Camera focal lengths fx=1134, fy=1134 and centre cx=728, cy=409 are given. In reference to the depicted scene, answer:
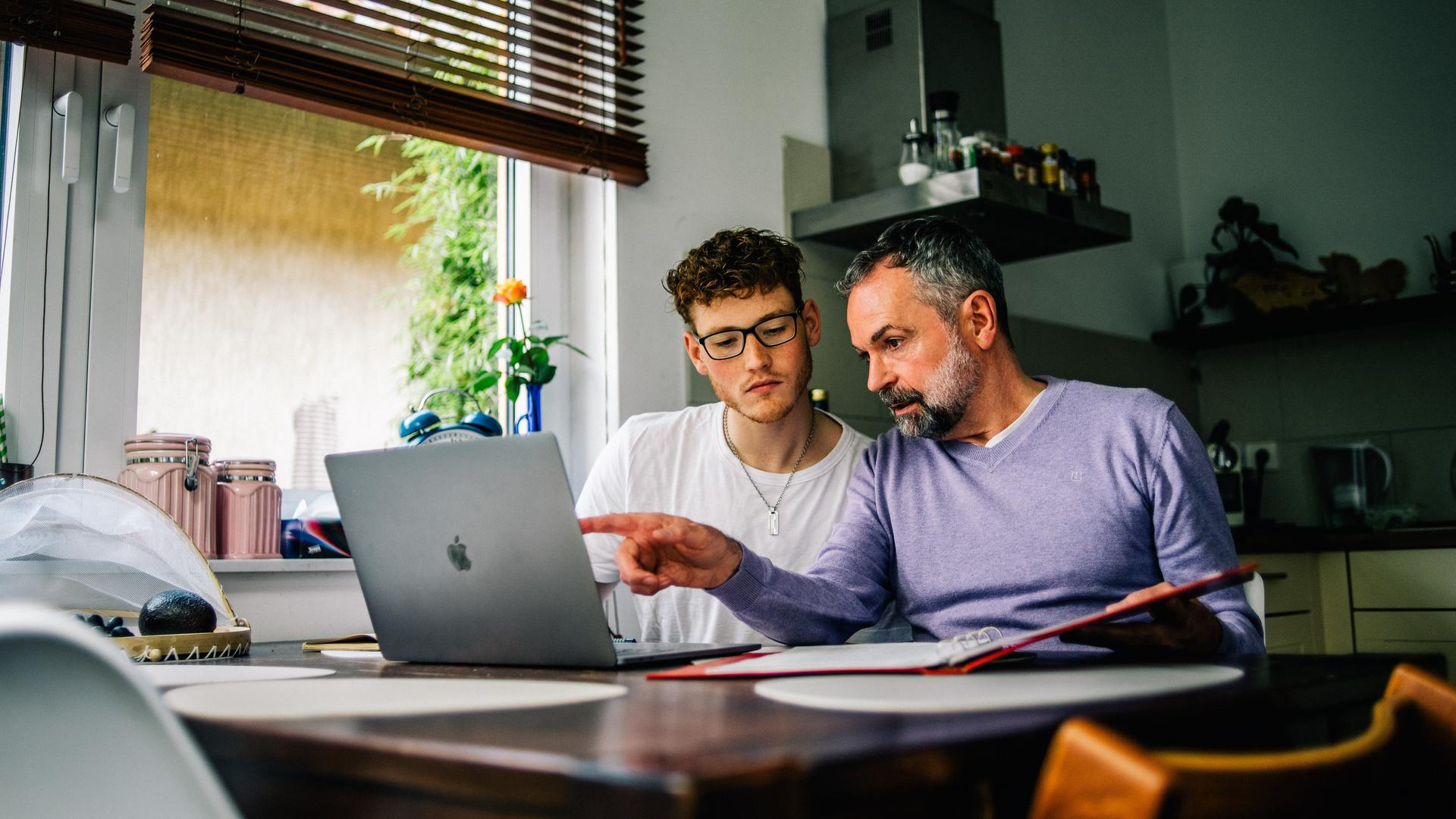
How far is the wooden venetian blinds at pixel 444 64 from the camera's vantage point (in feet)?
6.19

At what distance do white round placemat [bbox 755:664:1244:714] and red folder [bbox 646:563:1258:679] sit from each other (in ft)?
0.07

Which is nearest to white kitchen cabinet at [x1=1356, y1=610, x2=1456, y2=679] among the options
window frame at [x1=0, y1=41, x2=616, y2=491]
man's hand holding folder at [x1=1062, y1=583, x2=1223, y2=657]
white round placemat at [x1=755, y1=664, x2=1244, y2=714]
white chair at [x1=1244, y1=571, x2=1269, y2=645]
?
white chair at [x1=1244, y1=571, x2=1269, y2=645]

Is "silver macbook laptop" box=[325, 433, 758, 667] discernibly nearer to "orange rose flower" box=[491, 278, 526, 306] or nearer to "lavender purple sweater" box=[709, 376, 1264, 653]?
"lavender purple sweater" box=[709, 376, 1264, 653]

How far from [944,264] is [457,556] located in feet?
2.91

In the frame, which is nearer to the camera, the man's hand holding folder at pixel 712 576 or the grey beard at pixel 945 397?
the man's hand holding folder at pixel 712 576

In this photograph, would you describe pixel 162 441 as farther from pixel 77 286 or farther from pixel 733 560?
pixel 733 560

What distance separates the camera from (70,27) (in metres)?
1.72

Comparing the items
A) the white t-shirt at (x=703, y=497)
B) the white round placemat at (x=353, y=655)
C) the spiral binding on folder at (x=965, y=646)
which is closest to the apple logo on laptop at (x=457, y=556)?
the white round placemat at (x=353, y=655)

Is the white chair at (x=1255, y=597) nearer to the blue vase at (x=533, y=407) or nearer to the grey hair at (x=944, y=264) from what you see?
the grey hair at (x=944, y=264)

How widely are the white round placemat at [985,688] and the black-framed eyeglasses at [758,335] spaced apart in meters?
1.02

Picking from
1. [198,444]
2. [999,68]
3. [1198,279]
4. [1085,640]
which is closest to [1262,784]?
[1085,640]

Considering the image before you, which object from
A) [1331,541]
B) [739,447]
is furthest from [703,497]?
[1331,541]

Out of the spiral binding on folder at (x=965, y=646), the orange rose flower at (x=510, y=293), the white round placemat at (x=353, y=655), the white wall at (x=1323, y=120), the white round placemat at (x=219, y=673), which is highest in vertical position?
the white wall at (x=1323, y=120)

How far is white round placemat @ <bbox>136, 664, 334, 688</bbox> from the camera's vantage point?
0.95 metres
